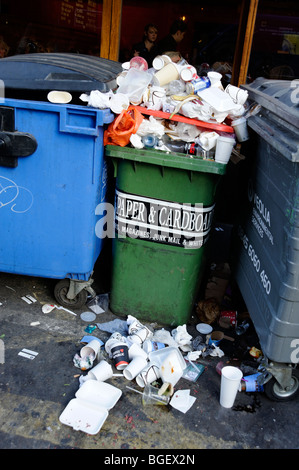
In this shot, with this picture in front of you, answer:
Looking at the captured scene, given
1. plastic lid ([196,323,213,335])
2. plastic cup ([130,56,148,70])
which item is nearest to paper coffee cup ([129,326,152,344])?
plastic lid ([196,323,213,335])

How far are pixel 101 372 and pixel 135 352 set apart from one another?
11.2 inches

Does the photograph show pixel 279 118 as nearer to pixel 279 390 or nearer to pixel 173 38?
pixel 279 390

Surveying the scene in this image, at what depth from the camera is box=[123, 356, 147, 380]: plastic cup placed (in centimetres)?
254

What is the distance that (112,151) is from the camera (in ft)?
9.12

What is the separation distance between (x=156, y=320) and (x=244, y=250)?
81 cm

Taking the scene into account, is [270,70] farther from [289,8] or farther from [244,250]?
[244,250]

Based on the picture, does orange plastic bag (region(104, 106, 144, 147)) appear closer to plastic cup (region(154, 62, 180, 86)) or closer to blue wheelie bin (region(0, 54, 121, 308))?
blue wheelie bin (region(0, 54, 121, 308))

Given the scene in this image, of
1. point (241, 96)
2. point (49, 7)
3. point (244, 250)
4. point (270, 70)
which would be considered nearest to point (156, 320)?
point (244, 250)

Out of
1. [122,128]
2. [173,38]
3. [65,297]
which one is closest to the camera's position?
[122,128]

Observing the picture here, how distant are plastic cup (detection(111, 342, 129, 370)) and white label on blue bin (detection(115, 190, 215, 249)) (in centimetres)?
73

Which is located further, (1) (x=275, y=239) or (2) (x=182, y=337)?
(2) (x=182, y=337)

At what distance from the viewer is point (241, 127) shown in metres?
2.88

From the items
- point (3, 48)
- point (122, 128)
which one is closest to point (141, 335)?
point (122, 128)

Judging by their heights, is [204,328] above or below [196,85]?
below
